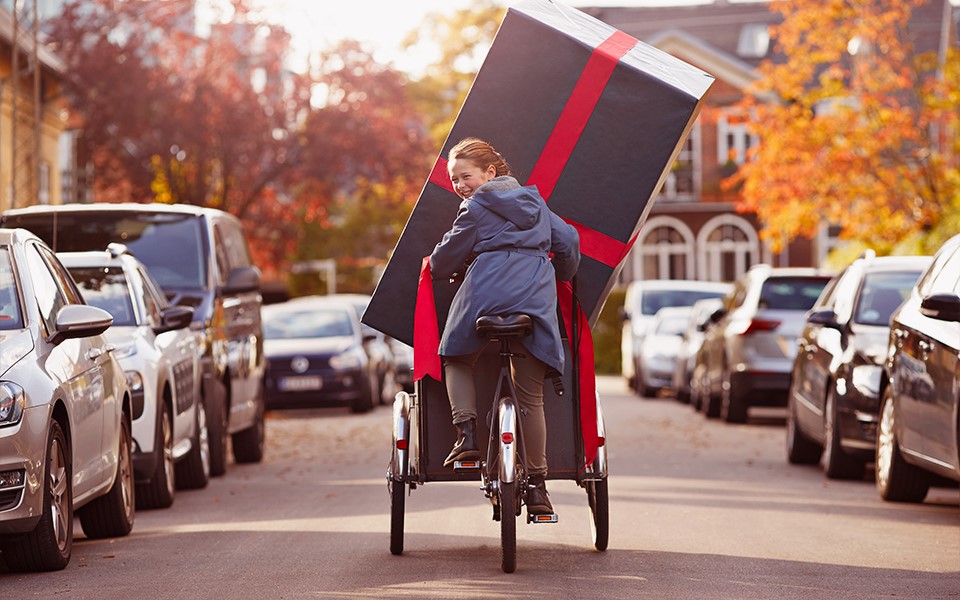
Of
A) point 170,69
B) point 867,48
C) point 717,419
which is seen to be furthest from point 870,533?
point 170,69

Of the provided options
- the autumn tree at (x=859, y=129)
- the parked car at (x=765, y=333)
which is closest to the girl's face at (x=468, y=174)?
the parked car at (x=765, y=333)

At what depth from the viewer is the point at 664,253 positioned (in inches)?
2495

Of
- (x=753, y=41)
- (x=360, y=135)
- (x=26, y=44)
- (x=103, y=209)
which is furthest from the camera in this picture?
(x=753, y=41)

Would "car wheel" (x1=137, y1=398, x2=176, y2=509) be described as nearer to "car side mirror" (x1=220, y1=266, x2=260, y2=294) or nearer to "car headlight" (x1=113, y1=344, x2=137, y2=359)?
"car headlight" (x1=113, y1=344, x2=137, y2=359)

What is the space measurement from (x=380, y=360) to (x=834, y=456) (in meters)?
14.2

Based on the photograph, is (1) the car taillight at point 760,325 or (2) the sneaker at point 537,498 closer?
(2) the sneaker at point 537,498

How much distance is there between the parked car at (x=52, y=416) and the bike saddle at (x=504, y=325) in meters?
2.01

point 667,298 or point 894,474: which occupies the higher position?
Result: point 667,298

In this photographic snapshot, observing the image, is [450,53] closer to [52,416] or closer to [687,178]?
[687,178]

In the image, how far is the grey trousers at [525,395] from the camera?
8656mm

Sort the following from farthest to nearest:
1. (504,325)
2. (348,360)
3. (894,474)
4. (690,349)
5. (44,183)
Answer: (44,183), (690,349), (348,360), (894,474), (504,325)

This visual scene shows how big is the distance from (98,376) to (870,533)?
14.3 ft

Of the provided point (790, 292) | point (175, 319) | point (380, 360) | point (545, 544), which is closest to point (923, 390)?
point (545, 544)

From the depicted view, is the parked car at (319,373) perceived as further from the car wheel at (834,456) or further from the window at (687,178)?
the window at (687,178)
